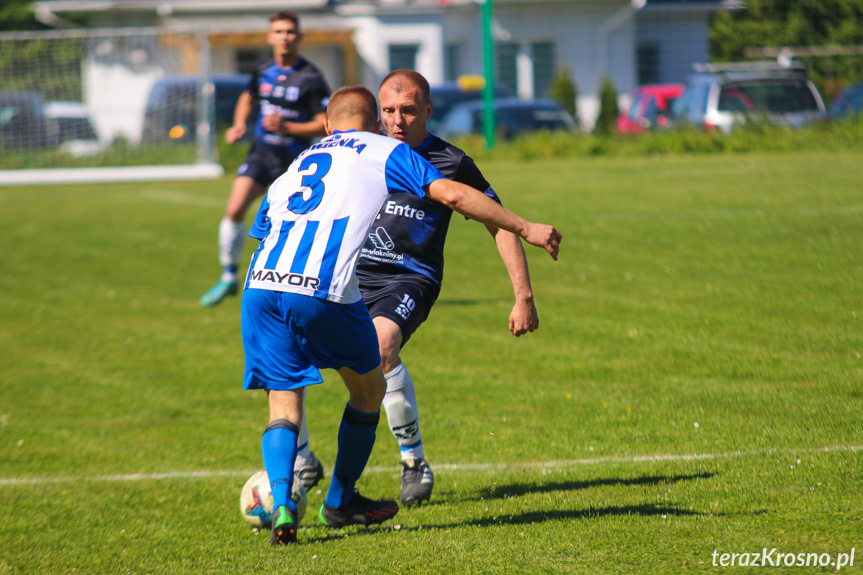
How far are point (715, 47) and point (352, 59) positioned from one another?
12.0 metres

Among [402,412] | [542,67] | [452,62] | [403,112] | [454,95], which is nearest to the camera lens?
[403,112]

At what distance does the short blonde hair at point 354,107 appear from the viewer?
417 cm

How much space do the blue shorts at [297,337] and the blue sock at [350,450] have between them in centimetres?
35

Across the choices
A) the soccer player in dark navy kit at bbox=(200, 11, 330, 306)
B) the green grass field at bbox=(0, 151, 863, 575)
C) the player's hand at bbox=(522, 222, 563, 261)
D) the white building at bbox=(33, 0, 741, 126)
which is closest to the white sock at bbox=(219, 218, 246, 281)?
the soccer player in dark navy kit at bbox=(200, 11, 330, 306)

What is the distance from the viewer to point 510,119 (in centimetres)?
2361

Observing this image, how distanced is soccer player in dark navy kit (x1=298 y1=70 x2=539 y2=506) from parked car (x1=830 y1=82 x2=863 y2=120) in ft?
62.8

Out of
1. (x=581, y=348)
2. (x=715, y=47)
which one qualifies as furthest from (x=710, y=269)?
(x=715, y=47)

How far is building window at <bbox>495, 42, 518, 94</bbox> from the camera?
93.5 ft

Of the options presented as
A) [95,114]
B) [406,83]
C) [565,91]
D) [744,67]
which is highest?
[406,83]

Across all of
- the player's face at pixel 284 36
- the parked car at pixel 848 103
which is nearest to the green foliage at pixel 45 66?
the player's face at pixel 284 36

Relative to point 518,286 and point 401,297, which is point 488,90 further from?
point 518,286

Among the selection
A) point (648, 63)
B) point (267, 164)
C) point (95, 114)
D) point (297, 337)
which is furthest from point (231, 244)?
point (648, 63)

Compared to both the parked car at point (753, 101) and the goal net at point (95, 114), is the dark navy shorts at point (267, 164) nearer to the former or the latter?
the goal net at point (95, 114)

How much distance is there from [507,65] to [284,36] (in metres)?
20.7
